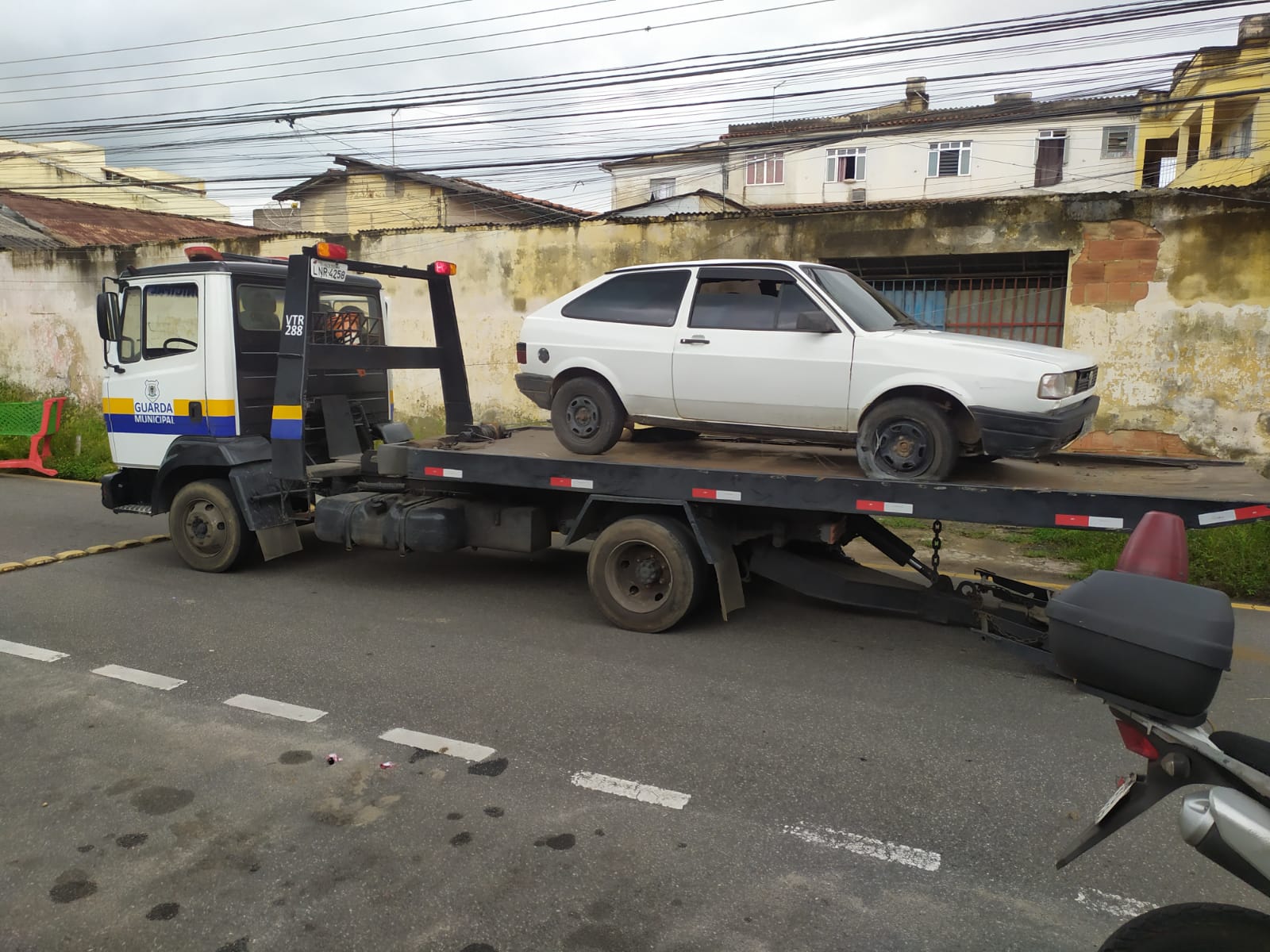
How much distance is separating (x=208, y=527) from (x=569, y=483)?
3379mm

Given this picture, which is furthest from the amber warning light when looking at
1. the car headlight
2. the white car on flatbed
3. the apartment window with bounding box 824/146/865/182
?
the apartment window with bounding box 824/146/865/182

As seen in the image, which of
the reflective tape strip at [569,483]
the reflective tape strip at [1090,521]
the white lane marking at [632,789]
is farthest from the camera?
the reflective tape strip at [569,483]

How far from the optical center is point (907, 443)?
5.39m

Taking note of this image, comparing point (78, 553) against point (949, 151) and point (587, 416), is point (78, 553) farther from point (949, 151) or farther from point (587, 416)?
point (949, 151)

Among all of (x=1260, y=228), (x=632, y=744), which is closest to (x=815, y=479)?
(x=632, y=744)

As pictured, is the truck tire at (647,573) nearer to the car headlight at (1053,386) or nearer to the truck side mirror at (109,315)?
the car headlight at (1053,386)

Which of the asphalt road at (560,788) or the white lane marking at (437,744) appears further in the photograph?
the white lane marking at (437,744)

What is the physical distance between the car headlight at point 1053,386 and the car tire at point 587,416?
8.70ft

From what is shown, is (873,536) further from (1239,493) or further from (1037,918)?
(1037,918)

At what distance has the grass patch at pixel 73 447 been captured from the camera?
12.7 meters

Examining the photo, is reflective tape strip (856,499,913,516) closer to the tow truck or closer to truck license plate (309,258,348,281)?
the tow truck

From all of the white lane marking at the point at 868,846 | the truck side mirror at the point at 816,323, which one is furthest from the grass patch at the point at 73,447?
the white lane marking at the point at 868,846

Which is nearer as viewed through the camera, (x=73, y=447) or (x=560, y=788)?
(x=560, y=788)

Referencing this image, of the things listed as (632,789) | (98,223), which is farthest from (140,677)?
(98,223)
